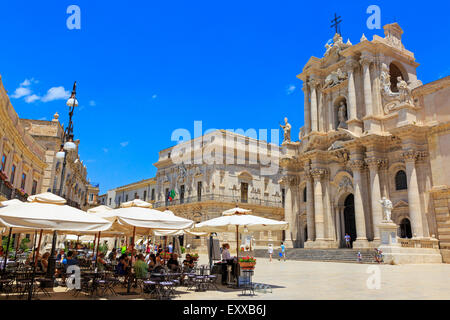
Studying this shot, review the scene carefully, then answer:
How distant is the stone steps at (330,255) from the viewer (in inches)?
848

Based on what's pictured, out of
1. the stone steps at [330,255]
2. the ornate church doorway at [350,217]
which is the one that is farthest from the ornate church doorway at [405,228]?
the ornate church doorway at [350,217]

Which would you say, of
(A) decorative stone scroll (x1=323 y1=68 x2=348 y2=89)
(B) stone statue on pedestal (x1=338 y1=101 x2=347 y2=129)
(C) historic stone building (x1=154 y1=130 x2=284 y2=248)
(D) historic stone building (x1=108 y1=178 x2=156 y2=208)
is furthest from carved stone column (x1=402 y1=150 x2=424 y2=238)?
(D) historic stone building (x1=108 y1=178 x2=156 y2=208)

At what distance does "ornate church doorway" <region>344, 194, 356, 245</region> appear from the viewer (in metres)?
27.3

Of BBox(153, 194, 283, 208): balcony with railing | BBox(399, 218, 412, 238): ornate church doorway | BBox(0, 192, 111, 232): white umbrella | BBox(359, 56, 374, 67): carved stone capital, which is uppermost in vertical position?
BBox(359, 56, 374, 67): carved stone capital

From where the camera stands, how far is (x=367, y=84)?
2664 centimetres

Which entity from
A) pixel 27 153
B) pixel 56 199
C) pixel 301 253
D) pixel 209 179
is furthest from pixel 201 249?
pixel 56 199

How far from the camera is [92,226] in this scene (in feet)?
23.4

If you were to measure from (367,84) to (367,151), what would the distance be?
513cm

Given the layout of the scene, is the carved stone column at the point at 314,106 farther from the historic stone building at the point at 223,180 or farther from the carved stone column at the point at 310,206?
the historic stone building at the point at 223,180

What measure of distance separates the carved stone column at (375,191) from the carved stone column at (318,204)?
416cm

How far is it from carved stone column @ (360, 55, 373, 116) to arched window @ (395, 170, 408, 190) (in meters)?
4.64

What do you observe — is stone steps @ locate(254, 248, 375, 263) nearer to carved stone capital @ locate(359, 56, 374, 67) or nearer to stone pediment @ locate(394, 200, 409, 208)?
stone pediment @ locate(394, 200, 409, 208)
